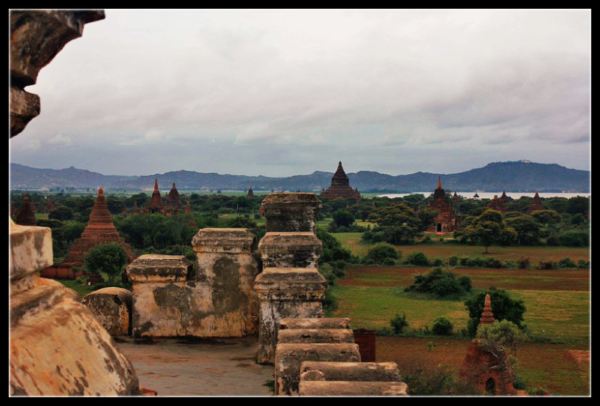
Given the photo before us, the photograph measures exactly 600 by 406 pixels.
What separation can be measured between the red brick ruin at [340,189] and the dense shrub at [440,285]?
58.9 meters

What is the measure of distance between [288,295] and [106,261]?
28845 mm

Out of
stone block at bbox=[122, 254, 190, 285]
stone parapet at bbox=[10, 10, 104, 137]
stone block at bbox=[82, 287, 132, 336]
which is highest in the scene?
stone parapet at bbox=[10, 10, 104, 137]

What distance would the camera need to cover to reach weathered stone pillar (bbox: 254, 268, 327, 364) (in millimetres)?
4285

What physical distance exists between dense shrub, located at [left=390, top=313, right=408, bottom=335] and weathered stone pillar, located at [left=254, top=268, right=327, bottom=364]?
19789 millimetres

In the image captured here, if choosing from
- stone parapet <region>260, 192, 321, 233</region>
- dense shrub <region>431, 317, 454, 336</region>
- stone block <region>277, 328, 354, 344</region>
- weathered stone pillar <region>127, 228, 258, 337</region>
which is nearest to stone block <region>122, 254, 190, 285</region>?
weathered stone pillar <region>127, 228, 258, 337</region>

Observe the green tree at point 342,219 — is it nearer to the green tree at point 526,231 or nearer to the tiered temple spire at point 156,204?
the tiered temple spire at point 156,204

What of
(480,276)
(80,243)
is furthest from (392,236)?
(80,243)

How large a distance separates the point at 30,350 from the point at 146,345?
2975 millimetres

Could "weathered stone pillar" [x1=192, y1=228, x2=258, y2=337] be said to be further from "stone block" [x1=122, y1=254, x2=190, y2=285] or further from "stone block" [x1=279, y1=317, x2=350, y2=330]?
"stone block" [x1=279, y1=317, x2=350, y2=330]

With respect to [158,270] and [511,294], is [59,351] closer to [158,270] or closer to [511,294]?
[158,270]

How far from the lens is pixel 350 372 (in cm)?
283

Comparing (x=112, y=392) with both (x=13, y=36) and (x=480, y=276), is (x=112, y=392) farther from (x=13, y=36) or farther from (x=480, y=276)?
(x=480, y=276)

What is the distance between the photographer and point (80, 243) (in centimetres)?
3756

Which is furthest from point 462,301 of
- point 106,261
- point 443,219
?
point 443,219
